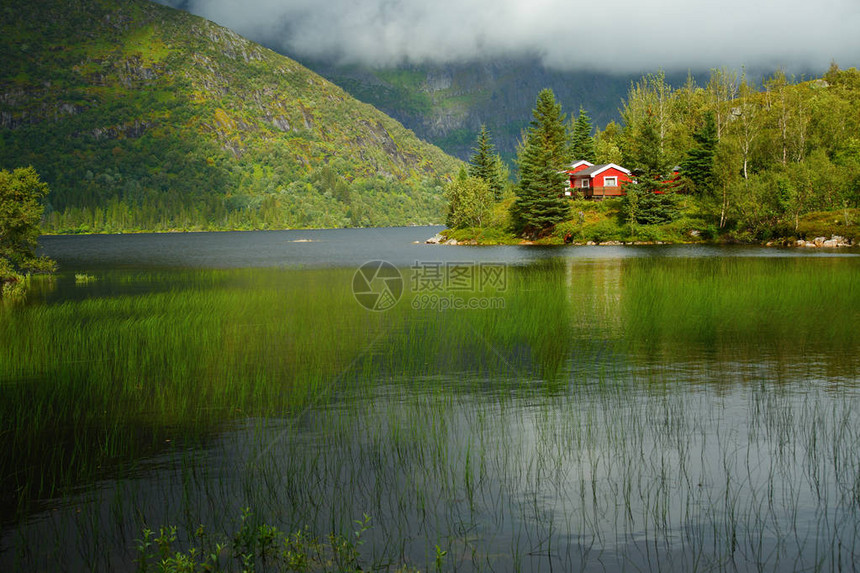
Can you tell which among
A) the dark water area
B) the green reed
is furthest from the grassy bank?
the green reed

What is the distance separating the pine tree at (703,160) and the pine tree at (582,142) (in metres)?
34.8

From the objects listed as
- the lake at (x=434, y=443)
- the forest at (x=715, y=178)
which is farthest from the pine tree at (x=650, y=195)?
the lake at (x=434, y=443)

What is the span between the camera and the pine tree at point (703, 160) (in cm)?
10138

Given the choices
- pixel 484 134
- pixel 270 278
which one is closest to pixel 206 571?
pixel 270 278

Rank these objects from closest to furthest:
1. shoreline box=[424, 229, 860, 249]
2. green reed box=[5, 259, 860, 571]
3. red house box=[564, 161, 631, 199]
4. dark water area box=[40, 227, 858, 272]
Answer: green reed box=[5, 259, 860, 571]
dark water area box=[40, 227, 858, 272]
shoreline box=[424, 229, 860, 249]
red house box=[564, 161, 631, 199]

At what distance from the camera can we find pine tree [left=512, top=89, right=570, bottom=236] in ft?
Result: 345

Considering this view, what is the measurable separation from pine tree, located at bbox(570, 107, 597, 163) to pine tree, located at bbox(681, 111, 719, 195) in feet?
114

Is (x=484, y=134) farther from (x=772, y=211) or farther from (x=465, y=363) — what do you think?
(x=465, y=363)

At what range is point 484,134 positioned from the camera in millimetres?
135000

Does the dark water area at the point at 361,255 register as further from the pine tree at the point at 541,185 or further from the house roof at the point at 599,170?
the house roof at the point at 599,170

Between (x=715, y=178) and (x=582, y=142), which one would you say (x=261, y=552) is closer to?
(x=715, y=178)

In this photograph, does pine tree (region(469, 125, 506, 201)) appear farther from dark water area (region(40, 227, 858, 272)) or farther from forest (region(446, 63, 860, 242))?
dark water area (region(40, 227, 858, 272))

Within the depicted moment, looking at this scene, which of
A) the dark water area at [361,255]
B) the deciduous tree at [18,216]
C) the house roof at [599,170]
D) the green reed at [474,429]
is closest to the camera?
the green reed at [474,429]

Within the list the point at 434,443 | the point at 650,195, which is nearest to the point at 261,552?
the point at 434,443
